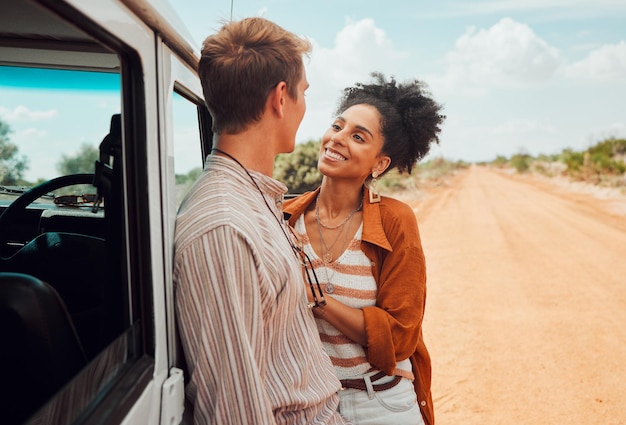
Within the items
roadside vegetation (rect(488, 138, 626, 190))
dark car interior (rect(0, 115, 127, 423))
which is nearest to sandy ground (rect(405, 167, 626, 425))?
dark car interior (rect(0, 115, 127, 423))

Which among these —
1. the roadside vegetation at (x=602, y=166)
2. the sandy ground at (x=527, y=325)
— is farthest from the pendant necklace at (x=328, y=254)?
the roadside vegetation at (x=602, y=166)

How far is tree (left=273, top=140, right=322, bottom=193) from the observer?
45.5 feet

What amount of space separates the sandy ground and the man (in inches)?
127

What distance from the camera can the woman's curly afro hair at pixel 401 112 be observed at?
244cm

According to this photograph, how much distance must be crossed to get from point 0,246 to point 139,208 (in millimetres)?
1578

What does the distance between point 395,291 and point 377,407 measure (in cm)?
43

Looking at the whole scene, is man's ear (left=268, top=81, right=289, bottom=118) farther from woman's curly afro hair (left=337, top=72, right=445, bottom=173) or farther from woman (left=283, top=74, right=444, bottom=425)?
woman's curly afro hair (left=337, top=72, right=445, bottom=173)

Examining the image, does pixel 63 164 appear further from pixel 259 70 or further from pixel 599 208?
pixel 599 208

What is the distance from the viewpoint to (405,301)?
2.03 m

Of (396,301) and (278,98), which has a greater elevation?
(278,98)

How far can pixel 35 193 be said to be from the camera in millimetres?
2084

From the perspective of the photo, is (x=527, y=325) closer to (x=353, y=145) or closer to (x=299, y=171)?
(x=353, y=145)

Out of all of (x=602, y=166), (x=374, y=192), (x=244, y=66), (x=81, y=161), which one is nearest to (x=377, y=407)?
(x=374, y=192)

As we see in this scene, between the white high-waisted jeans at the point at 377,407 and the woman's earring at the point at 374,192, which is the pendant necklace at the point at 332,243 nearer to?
the woman's earring at the point at 374,192
